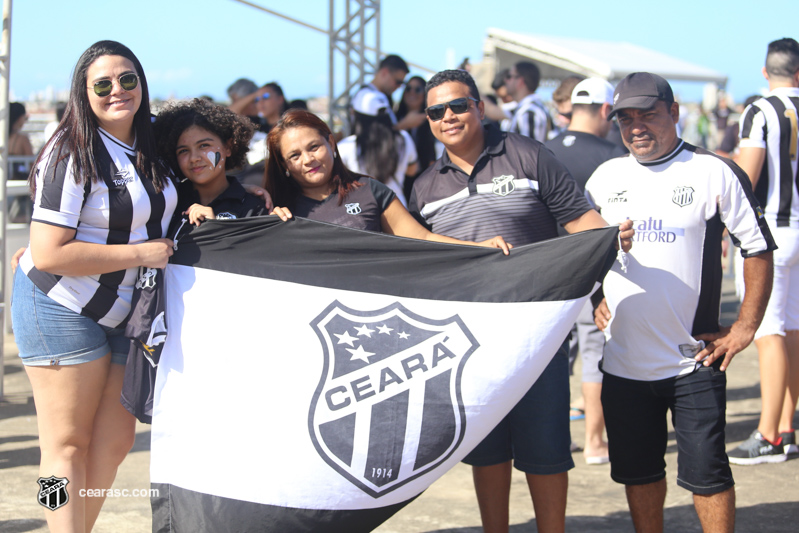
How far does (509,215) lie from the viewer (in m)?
3.09

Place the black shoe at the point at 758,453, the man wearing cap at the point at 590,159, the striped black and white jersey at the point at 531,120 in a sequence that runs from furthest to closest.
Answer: the striped black and white jersey at the point at 531,120 → the man wearing cap at the point at 590,159 → the black shoe at the point at 758,453

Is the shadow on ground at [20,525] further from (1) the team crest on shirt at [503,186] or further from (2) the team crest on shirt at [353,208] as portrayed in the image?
(1) the team crest on shirt at [503,186]

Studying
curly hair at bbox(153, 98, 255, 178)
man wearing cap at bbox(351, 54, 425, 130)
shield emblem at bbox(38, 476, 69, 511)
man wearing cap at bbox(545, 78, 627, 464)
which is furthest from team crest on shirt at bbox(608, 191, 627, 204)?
man wearing cap at bbox(351, 54, 425, 130)

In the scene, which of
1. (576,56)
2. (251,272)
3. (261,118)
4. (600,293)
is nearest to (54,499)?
(251,272)

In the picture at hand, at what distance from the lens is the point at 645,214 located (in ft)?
9.95

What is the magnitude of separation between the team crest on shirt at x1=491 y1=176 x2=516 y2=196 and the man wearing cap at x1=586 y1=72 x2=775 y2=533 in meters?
0.44

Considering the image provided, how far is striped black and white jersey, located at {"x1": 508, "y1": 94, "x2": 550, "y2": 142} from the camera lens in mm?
7137

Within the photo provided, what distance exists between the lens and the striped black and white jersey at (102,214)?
2.65 m

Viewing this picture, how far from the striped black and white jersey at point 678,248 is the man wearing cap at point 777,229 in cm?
166

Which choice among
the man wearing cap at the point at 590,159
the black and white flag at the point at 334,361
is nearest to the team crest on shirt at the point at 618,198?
the black and white flag at the point at 334,361

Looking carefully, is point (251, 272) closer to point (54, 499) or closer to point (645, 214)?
point (54, 499)

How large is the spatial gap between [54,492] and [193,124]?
1527 millimetres

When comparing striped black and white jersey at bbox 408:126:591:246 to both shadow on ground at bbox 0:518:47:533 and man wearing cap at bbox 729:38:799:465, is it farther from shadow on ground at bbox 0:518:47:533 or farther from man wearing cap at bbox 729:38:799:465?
shadow on ground at bbox 0:518:47:533

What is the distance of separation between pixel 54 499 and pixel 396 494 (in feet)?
4.22
